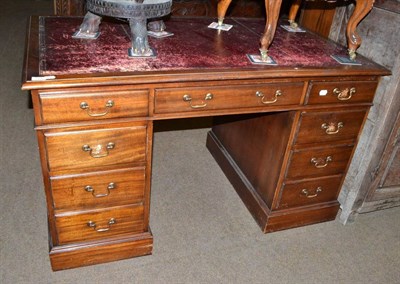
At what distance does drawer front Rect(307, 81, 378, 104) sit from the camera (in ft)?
6.03

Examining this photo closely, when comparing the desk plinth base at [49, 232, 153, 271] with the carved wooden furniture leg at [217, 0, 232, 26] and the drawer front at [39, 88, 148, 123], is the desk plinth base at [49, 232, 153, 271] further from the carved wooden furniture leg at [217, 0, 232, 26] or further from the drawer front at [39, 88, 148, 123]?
the carved wooden furniture leg at [217, 0, 232, 26]

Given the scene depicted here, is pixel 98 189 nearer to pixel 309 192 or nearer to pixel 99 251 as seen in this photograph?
pixel 99 251

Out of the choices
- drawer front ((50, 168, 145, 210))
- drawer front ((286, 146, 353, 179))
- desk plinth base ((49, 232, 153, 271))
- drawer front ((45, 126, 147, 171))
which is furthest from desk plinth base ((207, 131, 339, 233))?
drawer front ((45, 126, 147, 171))

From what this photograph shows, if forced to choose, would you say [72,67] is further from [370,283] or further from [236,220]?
[370,283]

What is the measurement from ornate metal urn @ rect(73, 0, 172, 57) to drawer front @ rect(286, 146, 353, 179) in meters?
A: 0.96

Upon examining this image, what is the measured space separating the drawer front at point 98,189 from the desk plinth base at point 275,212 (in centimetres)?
79

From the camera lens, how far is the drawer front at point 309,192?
2154mm

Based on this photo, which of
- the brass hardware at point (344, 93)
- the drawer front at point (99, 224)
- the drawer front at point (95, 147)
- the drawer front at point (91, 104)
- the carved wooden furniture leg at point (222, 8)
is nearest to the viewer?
the drawer front at point (91, 104)

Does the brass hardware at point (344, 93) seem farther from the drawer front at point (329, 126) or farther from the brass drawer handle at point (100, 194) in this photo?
the brass drawer handle at point (100, 194)

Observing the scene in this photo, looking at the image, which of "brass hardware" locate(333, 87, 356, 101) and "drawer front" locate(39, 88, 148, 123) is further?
"brass hardware" locate(333, 87, 356, 101)

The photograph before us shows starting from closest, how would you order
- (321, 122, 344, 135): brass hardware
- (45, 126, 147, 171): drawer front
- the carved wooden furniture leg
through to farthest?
(45, 126, 147, 171): drawer front
(321, 122, 344, 135): brass hardware
the carved wooden furniture leg

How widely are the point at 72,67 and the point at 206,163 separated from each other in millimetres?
1529

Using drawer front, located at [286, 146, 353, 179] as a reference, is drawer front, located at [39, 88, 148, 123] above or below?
above

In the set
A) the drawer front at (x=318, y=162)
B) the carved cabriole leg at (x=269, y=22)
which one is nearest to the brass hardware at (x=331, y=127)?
the drawer front at (x=318, y=162)
